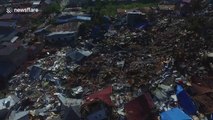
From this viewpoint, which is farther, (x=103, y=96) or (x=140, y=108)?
(x=103, y=96)

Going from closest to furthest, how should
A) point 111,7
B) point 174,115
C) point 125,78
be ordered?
1. point 174,115
2. point 125,78
3. point 111,7

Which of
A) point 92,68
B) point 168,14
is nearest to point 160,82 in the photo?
point 92,68

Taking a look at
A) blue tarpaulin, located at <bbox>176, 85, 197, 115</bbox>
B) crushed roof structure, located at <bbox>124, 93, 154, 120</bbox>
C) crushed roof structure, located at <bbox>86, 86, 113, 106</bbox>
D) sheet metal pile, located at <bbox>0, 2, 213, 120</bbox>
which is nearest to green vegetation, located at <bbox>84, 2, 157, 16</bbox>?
sheet metal pile, located at <bbox>0, 2, 213, 120</bbox>

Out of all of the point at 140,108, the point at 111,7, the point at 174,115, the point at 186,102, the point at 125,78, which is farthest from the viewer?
the point at 111,7

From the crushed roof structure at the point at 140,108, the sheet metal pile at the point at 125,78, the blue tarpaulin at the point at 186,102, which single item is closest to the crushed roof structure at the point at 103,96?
the sheet metal pile at the point at 125,78

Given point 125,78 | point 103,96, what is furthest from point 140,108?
point 125,78

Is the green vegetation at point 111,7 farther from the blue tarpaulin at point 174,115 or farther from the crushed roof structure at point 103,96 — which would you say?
the blue tarpaulin at point 174,115

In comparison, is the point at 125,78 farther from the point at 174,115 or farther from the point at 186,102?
the point at 174,115
